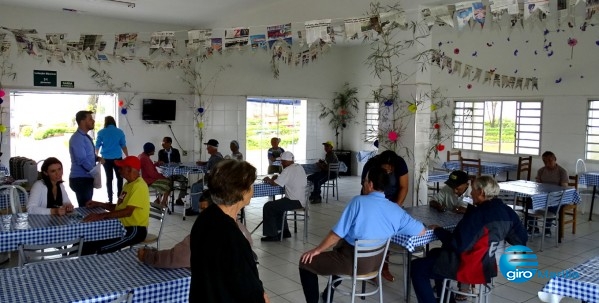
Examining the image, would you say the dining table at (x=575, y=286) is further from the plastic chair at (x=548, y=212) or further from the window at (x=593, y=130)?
the window at (x=593, y=130)

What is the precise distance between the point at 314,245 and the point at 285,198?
664 millimetres

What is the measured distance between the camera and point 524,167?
902 centimetres

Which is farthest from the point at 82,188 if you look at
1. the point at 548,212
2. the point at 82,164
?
the point at 548,212

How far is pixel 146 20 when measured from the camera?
9.69m

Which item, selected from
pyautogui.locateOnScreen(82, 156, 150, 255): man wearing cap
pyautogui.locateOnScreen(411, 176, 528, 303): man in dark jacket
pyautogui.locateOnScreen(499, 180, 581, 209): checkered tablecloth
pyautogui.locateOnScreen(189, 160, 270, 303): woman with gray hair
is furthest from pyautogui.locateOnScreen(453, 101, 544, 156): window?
→ pyautogui.locateOnScreen(189, 160, 270, 303): woman with gray hair

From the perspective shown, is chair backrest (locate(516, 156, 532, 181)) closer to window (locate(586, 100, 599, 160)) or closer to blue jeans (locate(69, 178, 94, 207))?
window (locate(586, 100, 599, 160))

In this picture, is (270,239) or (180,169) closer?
(270,239)

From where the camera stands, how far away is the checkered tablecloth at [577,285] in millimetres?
2594

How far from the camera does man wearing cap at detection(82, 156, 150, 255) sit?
3936 millimetres

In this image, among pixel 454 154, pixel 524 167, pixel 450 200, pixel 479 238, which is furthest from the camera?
pixel 454 154

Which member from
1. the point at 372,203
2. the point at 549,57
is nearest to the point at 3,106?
the point at 372,203

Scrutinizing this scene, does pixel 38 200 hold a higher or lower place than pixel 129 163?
lower

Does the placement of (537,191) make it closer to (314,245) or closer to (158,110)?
(314,245)

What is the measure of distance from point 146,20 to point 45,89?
227 cm
